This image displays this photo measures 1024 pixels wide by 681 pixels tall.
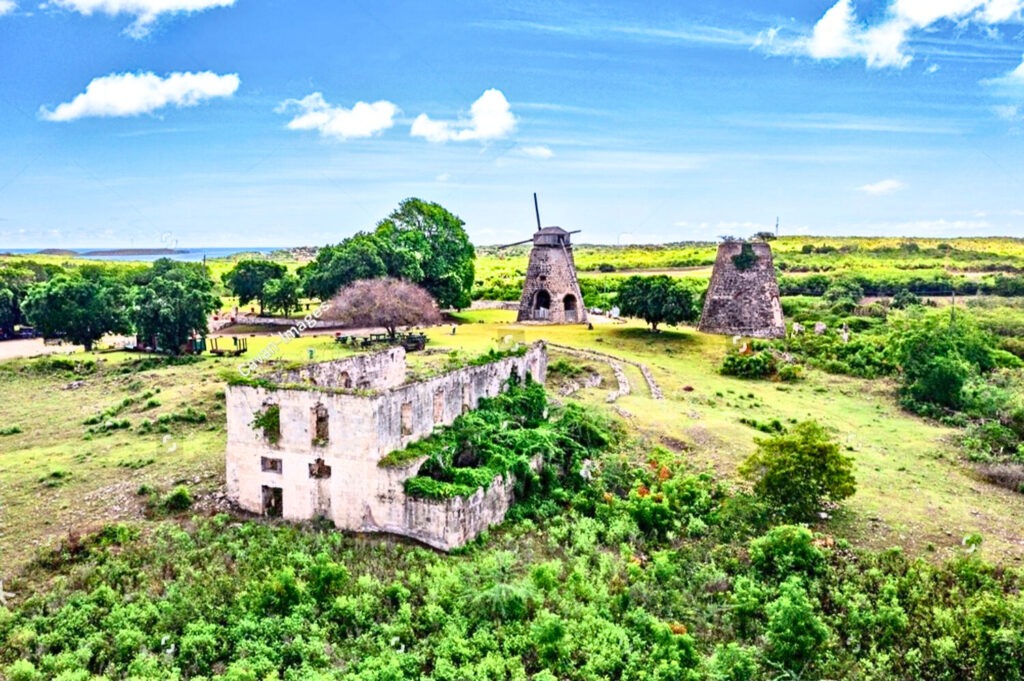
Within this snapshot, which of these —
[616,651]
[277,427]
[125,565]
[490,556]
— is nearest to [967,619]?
[616,651]

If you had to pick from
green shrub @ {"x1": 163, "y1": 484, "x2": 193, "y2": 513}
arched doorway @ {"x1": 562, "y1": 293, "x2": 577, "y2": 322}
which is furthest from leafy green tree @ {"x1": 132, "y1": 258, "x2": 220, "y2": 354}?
arched doorway @ {"x1": 562, "y1": 293, "x2": 577, "y2": 322}

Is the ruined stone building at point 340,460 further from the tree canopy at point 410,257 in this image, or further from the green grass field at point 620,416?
the tree canopy at point 410,257

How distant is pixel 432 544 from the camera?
16.2 m

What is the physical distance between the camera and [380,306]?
119 feet

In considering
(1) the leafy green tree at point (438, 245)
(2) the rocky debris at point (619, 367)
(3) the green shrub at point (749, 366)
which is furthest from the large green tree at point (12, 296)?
(3) the green shrub at point (749, 366)

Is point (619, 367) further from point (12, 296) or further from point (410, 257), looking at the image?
point (12, 296)

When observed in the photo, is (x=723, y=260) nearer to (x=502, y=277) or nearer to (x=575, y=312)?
(x=575, y=312)

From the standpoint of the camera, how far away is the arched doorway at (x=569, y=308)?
46078 millimetres

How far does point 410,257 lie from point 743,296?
20.5 m

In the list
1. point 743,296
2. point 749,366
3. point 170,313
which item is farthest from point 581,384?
point 170,313

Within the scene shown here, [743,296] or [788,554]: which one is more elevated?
[743,296]

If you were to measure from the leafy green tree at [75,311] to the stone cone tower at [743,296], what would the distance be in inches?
1343

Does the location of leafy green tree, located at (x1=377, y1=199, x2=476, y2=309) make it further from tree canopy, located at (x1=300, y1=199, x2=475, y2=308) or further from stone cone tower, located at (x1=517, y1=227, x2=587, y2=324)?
stone cone tower, located at (x1=517, y1=227, x2=587, y2=324)

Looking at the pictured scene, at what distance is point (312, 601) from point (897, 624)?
1086cm
